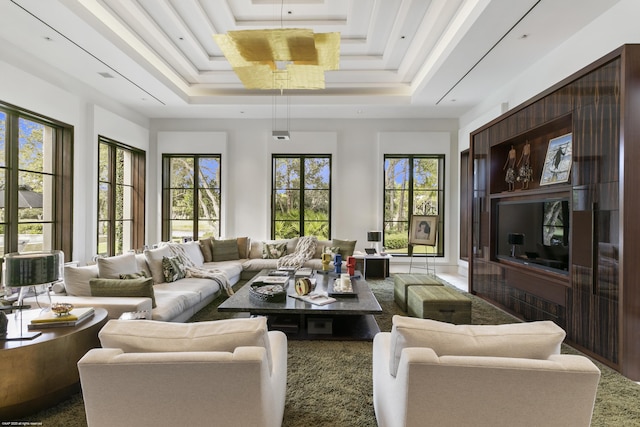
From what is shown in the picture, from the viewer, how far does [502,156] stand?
480 cm

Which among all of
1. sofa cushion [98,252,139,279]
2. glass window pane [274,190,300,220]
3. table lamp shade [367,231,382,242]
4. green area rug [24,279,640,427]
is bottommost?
green area rug [24,279,640,427]

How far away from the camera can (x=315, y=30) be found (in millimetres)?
4543

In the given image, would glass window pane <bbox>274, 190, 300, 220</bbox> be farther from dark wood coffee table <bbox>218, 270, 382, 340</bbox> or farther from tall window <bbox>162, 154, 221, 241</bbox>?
dark wood coffee table <bbox>218, 270, 382, 340</bbox>

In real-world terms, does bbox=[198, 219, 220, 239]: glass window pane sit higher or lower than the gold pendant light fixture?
lower

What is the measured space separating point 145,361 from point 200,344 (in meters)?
0.21

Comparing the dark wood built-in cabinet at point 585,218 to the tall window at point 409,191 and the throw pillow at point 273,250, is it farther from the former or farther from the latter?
the throw pillow at point 273,250

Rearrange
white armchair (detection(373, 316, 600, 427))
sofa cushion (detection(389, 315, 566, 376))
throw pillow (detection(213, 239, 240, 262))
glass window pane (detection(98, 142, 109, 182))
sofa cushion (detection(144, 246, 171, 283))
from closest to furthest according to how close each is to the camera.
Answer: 1. white armchair (detection(373, 316, 600, 427))
2. sofa cushion (detection(389, 315, 566, 376))
3. sofa cushion (detection(144, 246, 171, 283))
4. glass window pane (detection(98, 142, 109, 182))
5. throw pillow (detection(213, 239, 240, 262))

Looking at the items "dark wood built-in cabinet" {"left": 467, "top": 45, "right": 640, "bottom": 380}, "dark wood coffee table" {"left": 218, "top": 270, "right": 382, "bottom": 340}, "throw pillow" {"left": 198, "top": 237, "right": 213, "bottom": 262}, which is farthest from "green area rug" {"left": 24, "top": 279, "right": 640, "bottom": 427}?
"throw pillow" {"left": 198, "top": 237, "right": 213, "bottom": 262}

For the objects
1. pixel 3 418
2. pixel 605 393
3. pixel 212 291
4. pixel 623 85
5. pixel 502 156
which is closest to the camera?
pixel 3 418

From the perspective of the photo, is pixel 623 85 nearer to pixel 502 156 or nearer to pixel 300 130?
pixel 502 156

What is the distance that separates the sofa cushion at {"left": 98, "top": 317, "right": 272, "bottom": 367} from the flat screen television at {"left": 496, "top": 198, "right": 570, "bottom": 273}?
348 centimetres

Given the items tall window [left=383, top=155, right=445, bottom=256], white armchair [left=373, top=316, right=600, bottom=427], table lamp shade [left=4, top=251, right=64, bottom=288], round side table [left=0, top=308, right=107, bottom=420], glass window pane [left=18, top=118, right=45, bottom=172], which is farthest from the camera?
tall window [left=383, top=155, right=445, bottom=256]

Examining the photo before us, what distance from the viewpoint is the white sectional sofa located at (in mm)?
2934

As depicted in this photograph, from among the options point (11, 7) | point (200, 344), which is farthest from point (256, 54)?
point (200, 344)
